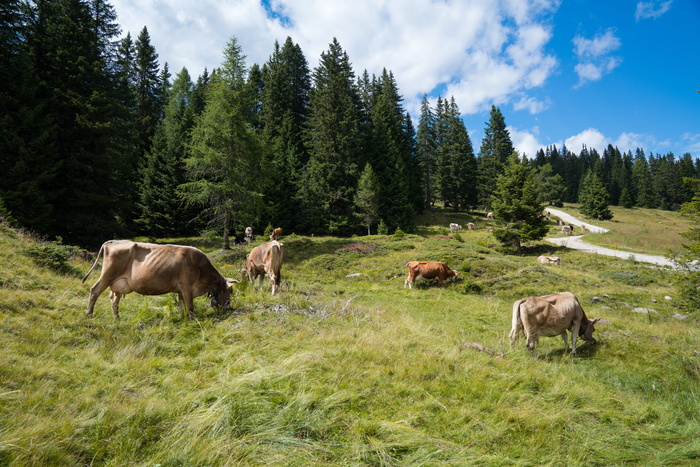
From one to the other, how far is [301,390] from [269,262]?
7481mm

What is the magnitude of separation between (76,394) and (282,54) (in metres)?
58.5

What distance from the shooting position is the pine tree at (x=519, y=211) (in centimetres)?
2855

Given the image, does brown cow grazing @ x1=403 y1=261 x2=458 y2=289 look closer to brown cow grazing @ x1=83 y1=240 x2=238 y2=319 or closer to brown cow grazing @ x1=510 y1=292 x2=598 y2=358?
brown cow grazing @ x1=510 y1=292 x2=598 y2=358

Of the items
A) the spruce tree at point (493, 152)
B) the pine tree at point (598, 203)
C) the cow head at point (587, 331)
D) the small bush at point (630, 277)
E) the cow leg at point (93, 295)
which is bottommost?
the small bush at point (630, 277)

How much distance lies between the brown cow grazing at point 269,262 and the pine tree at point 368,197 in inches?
949

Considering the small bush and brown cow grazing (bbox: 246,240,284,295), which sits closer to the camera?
brown cow grazing (bbox: 246,240,284,295)

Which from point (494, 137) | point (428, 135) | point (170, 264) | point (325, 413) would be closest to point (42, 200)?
point (170, 264)

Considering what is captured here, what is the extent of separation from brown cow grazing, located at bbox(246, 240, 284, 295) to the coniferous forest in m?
11.1

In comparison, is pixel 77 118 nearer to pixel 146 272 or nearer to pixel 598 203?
pixel 146 272

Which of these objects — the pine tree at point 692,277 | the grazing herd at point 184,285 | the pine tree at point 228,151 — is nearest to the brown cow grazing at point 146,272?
the grazing herd at point 184,285

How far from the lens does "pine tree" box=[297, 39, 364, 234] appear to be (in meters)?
35.8

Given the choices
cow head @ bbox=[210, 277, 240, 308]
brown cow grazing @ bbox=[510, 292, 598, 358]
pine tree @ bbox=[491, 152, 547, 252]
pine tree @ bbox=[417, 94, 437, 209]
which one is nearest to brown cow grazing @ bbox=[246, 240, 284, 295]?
cow head @ bbox=[210, 277, 240, 308]

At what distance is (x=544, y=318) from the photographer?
7340mm

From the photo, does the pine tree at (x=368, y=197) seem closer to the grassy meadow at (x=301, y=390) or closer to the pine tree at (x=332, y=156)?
the pine tree at (x=332, y=156)
